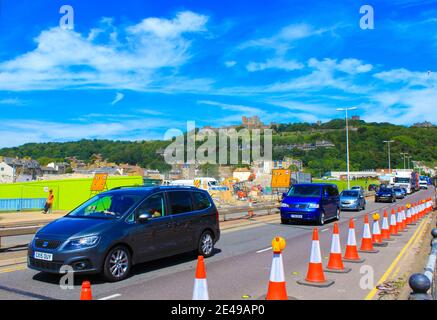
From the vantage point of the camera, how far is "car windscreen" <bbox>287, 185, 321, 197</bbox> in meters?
20.0

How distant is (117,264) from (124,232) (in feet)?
1.89

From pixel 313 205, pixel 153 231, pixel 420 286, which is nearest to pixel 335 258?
pixel 153 231

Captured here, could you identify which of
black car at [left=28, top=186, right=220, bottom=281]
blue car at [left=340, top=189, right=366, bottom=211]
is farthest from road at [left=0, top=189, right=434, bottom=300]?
blue car at [left=340, top=189, right=366, bottom=211]

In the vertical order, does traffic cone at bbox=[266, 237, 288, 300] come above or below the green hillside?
below

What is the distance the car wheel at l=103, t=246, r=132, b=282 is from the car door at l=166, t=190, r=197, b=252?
57.7 inches

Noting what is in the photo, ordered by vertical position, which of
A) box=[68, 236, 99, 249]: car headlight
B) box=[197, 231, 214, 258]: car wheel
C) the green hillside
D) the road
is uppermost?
the green hillside

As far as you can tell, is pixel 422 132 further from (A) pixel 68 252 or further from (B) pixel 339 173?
(A) pixel 68 252

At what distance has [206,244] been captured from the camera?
34.9 feet

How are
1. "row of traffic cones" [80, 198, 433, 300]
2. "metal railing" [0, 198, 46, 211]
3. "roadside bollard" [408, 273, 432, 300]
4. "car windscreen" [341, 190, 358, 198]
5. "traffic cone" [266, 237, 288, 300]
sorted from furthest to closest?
"metal railing" [0, 198, 46, 211]
"car windscreen" [341, 190, 358, 198]
"traffic cone" [266, 237, 288, 300]
"roadside bollard" [408, 273, 432, 300]
"row of traffic cones" [80, 198, 433, 300]

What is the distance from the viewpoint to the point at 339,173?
364ft

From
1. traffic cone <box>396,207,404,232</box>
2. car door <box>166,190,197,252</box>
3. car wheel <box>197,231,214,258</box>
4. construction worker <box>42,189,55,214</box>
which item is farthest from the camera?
construction worker <box>42,189,55,214</box>

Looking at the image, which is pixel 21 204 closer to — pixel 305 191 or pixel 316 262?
pixel 305 191

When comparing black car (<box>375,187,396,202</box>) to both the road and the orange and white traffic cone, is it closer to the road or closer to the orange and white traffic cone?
the orange and white traffic cone

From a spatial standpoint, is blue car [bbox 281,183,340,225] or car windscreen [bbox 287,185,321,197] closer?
blue car [bbox 281,183,340,225]
